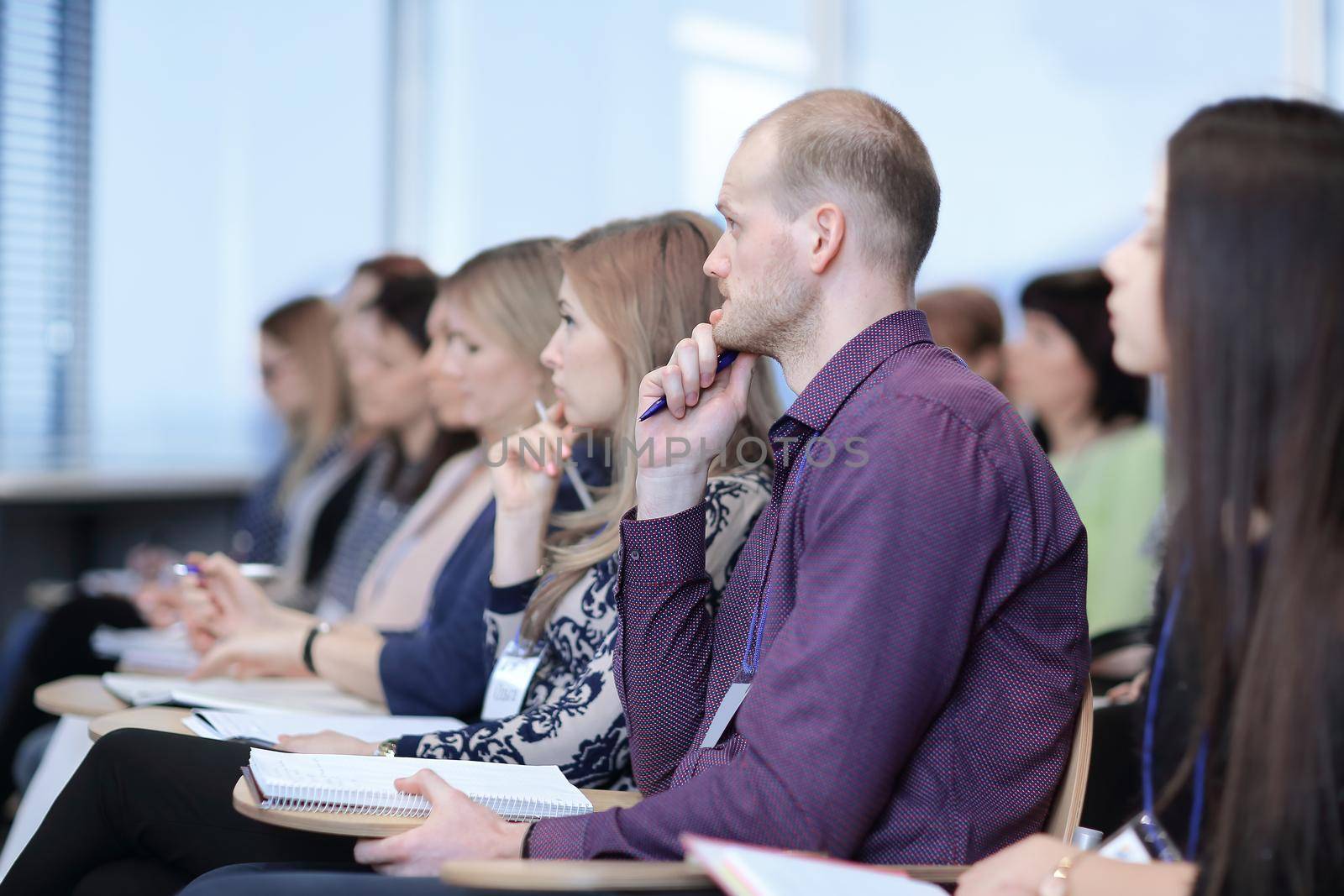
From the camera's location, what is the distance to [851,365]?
1438 millimetres

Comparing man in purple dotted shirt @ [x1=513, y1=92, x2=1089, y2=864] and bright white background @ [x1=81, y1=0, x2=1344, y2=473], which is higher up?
bright white background @ [x1=81, y1=0, x2=1344, y2=473]

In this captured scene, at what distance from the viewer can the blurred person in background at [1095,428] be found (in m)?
2.89

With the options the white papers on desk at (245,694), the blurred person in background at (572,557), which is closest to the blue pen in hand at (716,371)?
the blurred person in background at (572,557)

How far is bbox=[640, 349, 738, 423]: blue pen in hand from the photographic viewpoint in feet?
5.21

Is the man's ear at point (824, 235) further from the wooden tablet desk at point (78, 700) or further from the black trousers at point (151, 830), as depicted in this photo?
the wooden tablet desk at point (78, 700)

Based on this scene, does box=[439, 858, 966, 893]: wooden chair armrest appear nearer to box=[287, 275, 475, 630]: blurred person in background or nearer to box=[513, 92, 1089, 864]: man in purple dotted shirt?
box=[513, 92, 1089, 864]: man in purple dotted shirt

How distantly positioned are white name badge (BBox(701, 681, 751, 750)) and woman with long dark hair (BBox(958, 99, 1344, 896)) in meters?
0.49

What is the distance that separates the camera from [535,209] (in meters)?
5.43

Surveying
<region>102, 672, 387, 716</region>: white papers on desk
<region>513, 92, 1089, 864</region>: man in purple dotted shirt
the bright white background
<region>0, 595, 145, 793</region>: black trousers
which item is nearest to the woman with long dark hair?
<region>513, 92, 1089, 864</region>: man in purple dotted shirt

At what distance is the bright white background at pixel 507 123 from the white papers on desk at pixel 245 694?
7.47 ft

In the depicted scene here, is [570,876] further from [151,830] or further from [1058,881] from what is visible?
[151,830]

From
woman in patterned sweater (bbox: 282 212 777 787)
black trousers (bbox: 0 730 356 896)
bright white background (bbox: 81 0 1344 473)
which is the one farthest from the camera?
bright white background (bbox: 81 0 1344 473)

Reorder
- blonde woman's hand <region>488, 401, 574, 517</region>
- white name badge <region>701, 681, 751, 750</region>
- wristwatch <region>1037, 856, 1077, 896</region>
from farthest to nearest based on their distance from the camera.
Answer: blonde woman's hand <region>488, 401, 574, 517</region> → white name badge <region>701, 681, 751, 750</region> → wristwatch <region>1037, 856, 1077, 896</region>

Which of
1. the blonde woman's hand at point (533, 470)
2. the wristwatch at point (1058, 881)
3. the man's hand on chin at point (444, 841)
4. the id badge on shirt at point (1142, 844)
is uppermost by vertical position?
the blonde woman's hand at point (533, 470)
